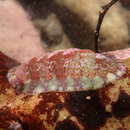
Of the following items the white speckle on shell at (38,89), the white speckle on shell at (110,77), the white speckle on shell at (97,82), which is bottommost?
the white speckle on shell at (110,77)

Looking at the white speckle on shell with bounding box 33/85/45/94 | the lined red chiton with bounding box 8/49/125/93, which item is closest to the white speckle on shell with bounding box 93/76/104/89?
the lined red chiton with bounding box 8/49/125/93

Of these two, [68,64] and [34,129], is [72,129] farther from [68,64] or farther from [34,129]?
[68,64]

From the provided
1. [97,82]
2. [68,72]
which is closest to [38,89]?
[68,72]

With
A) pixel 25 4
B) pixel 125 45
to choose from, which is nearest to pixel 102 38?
pixel 125 45

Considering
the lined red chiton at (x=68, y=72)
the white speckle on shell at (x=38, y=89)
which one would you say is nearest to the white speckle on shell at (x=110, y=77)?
the lined red chiton at (x=68, y=72)

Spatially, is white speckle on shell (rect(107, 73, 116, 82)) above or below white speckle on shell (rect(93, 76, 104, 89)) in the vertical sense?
below

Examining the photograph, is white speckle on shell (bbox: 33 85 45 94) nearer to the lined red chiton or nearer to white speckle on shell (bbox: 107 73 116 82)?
the lined red chiton

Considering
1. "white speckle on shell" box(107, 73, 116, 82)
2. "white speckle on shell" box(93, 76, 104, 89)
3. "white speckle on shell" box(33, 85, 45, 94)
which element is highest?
"white speckle on shell" box(33, 85, 45, 94)

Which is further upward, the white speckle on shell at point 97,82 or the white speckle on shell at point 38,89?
the white speckle on shell at point 38,89

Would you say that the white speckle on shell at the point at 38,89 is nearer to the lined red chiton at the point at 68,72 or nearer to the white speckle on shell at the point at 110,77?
the lined red chiton at the point at 68,72
